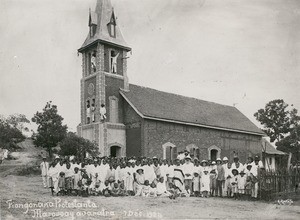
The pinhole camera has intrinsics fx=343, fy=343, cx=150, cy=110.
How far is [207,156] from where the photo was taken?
24203mm

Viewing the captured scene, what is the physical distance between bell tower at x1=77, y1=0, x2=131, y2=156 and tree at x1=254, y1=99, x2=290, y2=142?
22150 millimetres

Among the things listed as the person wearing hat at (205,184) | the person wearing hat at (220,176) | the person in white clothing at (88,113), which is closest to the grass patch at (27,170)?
the person in white clothing at (88,113)

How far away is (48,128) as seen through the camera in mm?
33031

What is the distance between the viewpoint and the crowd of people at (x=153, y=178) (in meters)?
12.5

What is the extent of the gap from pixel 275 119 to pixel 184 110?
19.6m

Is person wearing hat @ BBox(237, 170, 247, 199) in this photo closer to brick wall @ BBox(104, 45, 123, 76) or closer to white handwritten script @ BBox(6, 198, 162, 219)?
white handwritten script @ BBox(6, 198, 162, 219)

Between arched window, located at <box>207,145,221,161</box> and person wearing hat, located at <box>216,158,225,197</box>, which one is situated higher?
arched window, located at <box>207,145,221,161</box>

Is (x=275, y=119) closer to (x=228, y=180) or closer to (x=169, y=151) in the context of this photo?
(x=169, y=151)

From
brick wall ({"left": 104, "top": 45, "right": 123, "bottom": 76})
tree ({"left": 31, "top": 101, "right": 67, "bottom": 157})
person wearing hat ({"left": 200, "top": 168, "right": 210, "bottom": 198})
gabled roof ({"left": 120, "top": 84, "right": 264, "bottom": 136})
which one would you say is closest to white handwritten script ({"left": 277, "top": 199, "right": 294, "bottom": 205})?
person wearing hat ({"left": 200, "top": 168, "right": 210, "bottom": 198})

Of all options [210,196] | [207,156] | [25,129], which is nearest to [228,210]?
[210,196]

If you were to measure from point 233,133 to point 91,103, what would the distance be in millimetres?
11851

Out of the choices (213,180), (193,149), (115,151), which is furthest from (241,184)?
(193,149)

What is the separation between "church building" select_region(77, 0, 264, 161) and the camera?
2020 cm

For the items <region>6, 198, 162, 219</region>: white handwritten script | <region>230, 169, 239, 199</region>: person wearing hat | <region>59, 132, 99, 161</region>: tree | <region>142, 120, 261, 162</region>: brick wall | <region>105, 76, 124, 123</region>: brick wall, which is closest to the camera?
<region>6, 198, 162, 219</region>: white handwritten script
